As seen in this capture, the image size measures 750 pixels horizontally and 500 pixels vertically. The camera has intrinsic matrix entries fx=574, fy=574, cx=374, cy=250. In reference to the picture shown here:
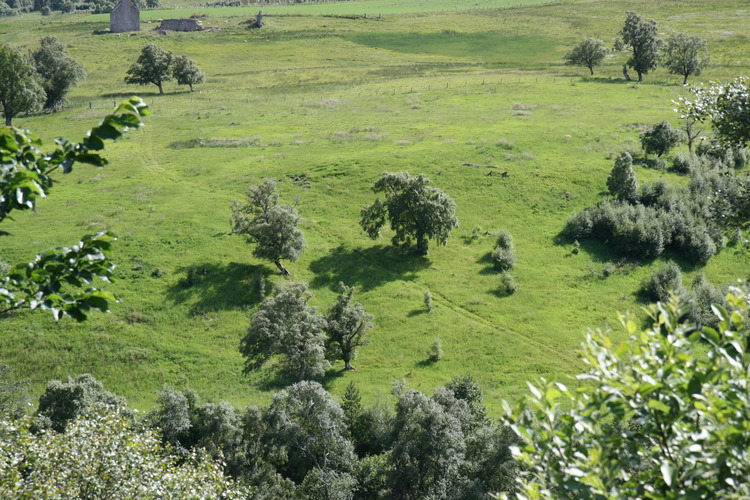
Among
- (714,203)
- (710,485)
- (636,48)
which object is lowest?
(710,485)

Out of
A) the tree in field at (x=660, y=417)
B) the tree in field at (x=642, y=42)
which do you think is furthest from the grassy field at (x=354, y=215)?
the tree in field at (x=642, y=42)

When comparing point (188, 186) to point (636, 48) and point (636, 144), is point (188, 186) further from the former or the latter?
point (636, 48)

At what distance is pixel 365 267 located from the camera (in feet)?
193

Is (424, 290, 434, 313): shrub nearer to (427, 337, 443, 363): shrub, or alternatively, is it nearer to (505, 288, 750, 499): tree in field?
(427, 337, 443, 363): shrub

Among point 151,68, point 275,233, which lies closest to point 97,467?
point 275,233

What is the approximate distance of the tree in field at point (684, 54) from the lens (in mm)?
120125

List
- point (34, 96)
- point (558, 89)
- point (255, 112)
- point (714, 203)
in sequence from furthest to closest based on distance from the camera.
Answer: point (558, 89) → point (255, 112) → point (34, 96) → point (714, 203)

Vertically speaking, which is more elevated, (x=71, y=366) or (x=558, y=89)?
(x=558, y=89)

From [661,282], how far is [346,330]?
30.3m

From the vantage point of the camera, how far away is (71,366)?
1752 inches

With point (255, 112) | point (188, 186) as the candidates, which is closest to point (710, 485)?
point (188, 186)

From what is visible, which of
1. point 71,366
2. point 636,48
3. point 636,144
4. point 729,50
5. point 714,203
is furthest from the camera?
point 729,50

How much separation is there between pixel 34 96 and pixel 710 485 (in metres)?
110

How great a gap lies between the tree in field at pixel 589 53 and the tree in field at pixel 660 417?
139 metres
